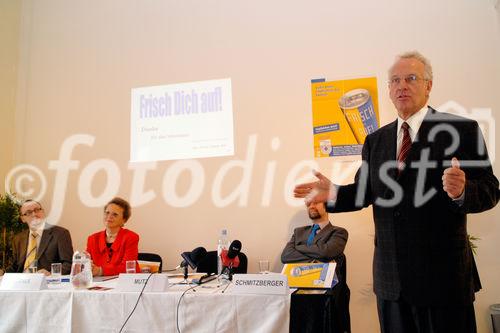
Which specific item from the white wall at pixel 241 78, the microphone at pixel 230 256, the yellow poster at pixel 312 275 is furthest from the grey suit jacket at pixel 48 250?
the yellow poster at pixel 312 275

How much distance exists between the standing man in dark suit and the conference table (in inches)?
21.6

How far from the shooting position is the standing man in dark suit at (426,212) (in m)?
1.38

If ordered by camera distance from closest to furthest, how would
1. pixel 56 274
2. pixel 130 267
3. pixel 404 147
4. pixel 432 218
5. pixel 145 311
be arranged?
pixel 432 218 → pixel 404 147 → pixel 145 311 → pixel 130 267 → pixel 56 274

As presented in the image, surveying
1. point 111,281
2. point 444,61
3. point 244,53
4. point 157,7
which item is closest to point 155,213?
point 111,281

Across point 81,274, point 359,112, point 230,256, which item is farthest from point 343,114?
point 81,274

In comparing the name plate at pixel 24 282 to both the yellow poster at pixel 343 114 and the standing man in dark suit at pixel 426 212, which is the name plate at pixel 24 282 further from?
the yellow poster at pixel 343 114

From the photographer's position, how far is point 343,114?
387cm

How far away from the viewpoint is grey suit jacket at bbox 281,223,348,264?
3150mm

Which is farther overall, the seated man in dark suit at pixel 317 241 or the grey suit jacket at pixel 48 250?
the grey suit jacket at pixel 48 250

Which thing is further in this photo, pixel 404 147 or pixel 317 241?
pixel 317 241

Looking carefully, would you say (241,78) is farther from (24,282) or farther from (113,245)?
(24,282)

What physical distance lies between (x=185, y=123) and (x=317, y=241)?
6.14ft

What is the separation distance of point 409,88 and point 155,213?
128 inches

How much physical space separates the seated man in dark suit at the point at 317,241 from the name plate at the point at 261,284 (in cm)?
130
